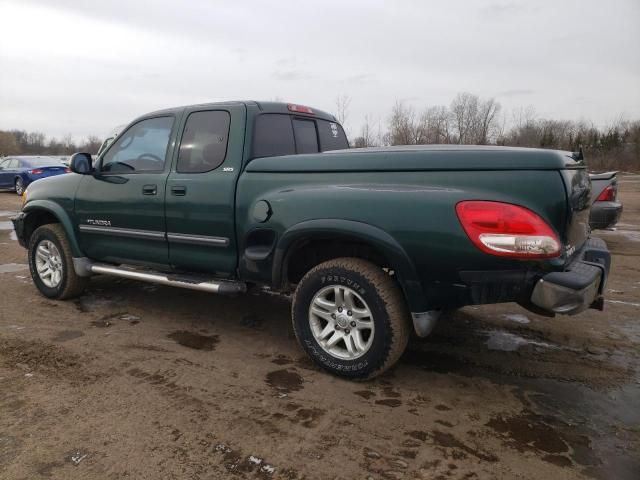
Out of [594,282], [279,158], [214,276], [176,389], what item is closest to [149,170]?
[214,276]

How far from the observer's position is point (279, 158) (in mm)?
3510

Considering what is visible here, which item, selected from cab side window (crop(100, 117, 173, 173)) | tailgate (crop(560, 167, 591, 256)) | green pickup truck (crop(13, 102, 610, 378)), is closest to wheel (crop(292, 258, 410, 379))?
green pickup truck (crop(13, 102, 610, 378))

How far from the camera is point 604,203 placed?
6746mm

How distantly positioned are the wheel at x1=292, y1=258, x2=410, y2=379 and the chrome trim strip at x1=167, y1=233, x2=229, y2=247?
0.79 m

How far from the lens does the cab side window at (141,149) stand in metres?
4.27

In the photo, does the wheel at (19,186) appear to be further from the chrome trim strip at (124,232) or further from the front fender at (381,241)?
the front fender at (381,241)

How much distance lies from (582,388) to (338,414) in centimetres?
163

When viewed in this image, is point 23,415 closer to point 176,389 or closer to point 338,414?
point 176,389

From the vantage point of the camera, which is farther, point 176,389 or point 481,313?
point 481,313

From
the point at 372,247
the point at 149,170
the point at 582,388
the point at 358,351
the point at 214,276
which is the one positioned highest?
the point at 149,170

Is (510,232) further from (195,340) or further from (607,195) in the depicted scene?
(607,195)

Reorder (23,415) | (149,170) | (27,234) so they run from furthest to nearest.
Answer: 1. (27,234)
2. (149,170)
3. (23,415)

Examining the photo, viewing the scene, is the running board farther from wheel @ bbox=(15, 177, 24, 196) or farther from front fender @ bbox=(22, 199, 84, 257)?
wheel @ bbox=(15, 177, 24, 196)

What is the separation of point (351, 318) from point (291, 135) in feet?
5.93
